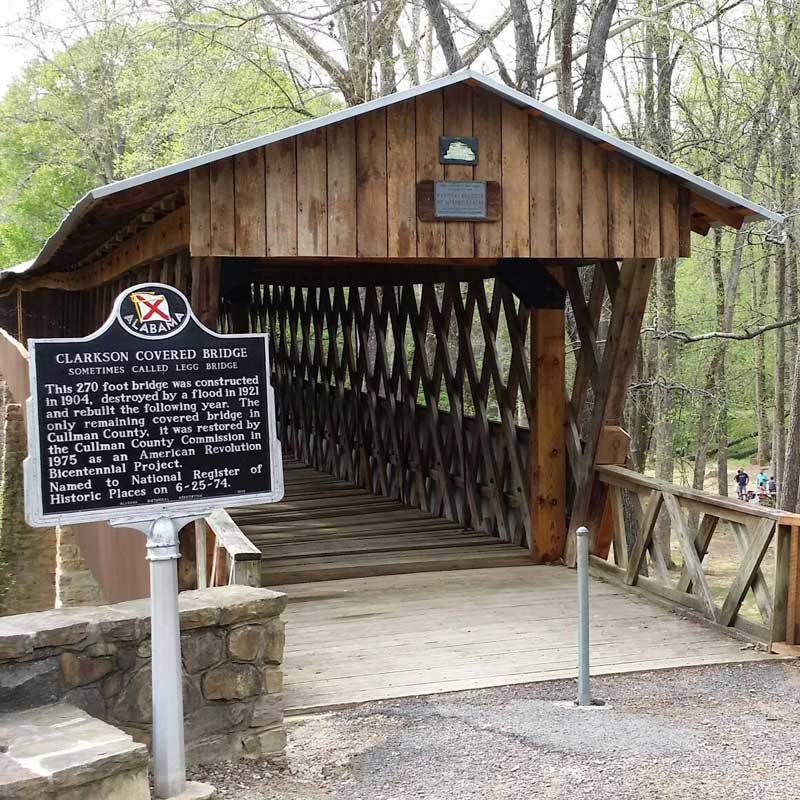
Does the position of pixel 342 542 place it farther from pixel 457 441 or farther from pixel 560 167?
pixel 560 167

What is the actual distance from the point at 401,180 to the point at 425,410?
14.5ft

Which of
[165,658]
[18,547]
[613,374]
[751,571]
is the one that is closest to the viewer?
[165,658]

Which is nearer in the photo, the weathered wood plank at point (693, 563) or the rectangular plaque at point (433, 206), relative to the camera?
the weathered wood plank at point (693, 563)

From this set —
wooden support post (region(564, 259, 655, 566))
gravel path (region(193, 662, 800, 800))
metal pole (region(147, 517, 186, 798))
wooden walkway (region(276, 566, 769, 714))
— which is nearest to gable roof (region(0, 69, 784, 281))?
wooden support post (region(564, 259, 655, 566))

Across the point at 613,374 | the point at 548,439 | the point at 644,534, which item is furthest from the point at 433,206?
the point at 644,534

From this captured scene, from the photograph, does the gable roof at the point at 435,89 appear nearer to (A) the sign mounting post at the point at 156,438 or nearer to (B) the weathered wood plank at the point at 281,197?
(B) the weathered wood plank at the point at 281,197

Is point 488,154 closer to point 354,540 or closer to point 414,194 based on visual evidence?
point 414,194

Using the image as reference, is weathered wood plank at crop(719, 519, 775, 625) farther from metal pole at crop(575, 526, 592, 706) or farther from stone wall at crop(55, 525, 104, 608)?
stone wall at crop(55, 525, 104, 608)

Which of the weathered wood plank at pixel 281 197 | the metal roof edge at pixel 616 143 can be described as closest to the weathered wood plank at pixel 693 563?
the metal roof edge at pixel 616 143

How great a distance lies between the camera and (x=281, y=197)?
7.24m

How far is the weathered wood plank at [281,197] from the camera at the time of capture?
721 centimetres

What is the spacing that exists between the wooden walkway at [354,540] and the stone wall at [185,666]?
3.58 meters

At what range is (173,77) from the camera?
744 inches

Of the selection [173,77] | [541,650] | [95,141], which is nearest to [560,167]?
[541,650]
